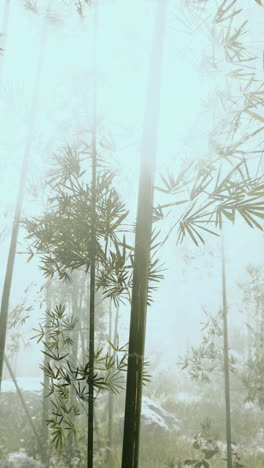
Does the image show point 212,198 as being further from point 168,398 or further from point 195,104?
point 168,398

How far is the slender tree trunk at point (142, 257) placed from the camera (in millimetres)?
1417

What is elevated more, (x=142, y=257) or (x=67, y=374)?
(x=142, y=257)

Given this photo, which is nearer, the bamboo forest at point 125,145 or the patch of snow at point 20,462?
the bamboo forest at point 125,145

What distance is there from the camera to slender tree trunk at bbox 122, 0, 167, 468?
4.65ft

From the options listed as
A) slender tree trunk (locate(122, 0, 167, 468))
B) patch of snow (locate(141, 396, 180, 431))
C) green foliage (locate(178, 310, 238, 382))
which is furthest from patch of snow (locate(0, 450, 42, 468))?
slender tree trunk (locate(122, 0, 167, 468))

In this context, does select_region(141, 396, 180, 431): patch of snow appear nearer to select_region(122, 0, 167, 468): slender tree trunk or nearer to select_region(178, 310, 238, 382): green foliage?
select_region(178, 310, 238, 382): green foliage

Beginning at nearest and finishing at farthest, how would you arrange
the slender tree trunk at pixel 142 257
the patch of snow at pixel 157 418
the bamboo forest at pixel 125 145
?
the slender tree trunk at pixel 142 257
the bamboo forest at pixel 125 145
the patch of snow at pixel 157 418

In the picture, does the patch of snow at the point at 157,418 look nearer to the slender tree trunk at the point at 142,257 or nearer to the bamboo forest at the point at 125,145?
the bamboo forest at the point at 125,145

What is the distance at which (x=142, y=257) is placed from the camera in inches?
63.1

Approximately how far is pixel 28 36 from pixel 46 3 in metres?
1.02

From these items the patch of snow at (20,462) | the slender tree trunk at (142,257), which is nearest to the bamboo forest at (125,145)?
the slender tree trunk at (142,257)

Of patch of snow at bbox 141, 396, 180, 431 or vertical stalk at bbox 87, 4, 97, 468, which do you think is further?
patch of snow at bbox 141, 396, 180, 431

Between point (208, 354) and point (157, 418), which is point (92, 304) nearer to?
point (208, 354)

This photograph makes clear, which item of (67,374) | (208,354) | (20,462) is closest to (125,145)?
(67,374)
